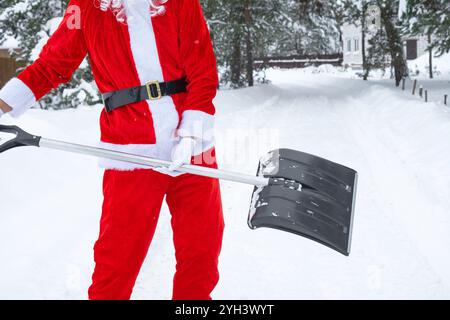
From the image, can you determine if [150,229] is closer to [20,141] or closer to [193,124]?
[193,124]

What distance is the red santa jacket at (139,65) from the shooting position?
7.25ft

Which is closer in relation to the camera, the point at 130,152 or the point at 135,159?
the point at 135,159

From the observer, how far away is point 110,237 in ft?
7.29

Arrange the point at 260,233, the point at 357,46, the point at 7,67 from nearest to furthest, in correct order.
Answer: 1. the point at 260,233
2. the point at 7,67
3. the point at 357,46

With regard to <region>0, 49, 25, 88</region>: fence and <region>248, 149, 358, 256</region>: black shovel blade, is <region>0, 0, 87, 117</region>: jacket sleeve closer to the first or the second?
<region>248, 149, 358, 256</region>: black shovel blade

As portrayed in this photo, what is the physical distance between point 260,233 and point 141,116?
2414 mm

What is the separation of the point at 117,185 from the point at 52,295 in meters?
1.32

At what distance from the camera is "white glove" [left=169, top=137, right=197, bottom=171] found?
85.7 inches

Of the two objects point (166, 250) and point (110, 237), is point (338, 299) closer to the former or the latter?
point (166, 250)

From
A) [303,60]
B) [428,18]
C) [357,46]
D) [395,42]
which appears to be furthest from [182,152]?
[357,46]

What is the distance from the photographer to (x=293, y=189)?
100 inches

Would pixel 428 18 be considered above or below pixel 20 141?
above

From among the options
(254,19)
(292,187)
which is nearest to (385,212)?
(292,187)

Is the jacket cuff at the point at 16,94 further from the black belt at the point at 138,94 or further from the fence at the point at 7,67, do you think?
the fence at the point at 7,67
